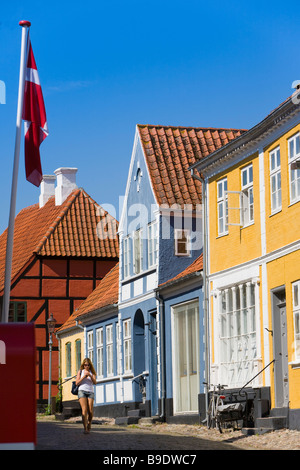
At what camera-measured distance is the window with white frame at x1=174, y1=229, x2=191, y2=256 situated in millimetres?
26391

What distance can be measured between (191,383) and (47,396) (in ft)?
50.0

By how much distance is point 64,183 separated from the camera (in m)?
43.2

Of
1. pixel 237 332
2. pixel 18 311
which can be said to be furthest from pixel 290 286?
pixel 18 311

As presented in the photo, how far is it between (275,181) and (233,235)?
2332mm

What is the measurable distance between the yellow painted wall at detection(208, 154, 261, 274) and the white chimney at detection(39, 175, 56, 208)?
22.5 m

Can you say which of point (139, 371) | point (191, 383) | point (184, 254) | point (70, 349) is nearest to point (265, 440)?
point (191, 383)

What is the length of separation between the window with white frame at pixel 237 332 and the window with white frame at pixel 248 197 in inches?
53.8

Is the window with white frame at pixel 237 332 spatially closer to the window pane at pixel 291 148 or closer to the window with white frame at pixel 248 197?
the window with white frame at pixel 248 197

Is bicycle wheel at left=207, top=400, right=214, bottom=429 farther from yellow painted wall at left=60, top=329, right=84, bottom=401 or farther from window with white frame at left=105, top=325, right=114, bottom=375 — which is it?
yellow painted wall at left=60, top=329, right=84, bottom=401

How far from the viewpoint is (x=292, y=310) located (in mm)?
18781

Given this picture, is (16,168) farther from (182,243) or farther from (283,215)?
(182,243)

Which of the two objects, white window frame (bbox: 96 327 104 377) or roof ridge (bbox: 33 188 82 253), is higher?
roof ridge (bbox: 33 188 82 253)

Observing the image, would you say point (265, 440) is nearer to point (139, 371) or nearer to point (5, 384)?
point (5, 384)
